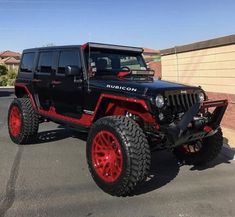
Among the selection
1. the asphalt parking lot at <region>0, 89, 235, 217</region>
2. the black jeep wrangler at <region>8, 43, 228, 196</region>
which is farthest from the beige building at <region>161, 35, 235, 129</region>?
the black jeep wrangler at <region>8, 43, 228, 196</region>

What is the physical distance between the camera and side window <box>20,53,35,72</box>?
341 inches

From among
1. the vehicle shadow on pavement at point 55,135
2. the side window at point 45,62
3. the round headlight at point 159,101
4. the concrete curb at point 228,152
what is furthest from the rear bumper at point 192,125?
the vehicle shadow on pavement at point 55,135

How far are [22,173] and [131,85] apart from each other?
7.24 ft

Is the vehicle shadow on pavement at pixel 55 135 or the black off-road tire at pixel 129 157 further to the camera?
the vehicle shadow on pavement at pixel 55 135

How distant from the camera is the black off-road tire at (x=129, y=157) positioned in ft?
17.1

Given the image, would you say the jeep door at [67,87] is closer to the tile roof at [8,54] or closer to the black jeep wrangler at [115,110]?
the black jeep wrangler at [115,110]

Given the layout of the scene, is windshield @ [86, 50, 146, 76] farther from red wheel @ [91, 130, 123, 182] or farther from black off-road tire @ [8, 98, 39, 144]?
black off-road tire @ [8, 98, 39, 144]

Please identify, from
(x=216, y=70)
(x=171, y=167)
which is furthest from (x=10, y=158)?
(x=216, y=70)

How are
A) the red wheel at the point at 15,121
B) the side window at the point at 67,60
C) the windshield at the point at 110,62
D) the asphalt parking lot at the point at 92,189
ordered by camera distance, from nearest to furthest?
the asphalt parking lot at the point at 92,189, the windshield at the point at 110,62, the side window at the point at 67,60, the red wheel at the point at 15,121

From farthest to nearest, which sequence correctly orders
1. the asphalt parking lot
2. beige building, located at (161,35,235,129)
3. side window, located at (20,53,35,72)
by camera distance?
1. beige building, located at (161,35,235,129)
2. side window, located at (20,53,35,72)
3. the asphalt parking lot

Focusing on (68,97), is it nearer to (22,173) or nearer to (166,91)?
(22,173)

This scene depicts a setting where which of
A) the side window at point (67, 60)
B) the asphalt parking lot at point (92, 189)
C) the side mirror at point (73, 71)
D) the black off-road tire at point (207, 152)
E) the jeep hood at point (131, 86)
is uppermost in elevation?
the side window at point (67, 60)

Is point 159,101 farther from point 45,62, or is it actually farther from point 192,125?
point 45,62

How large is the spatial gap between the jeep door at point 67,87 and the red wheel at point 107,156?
1293 mm
